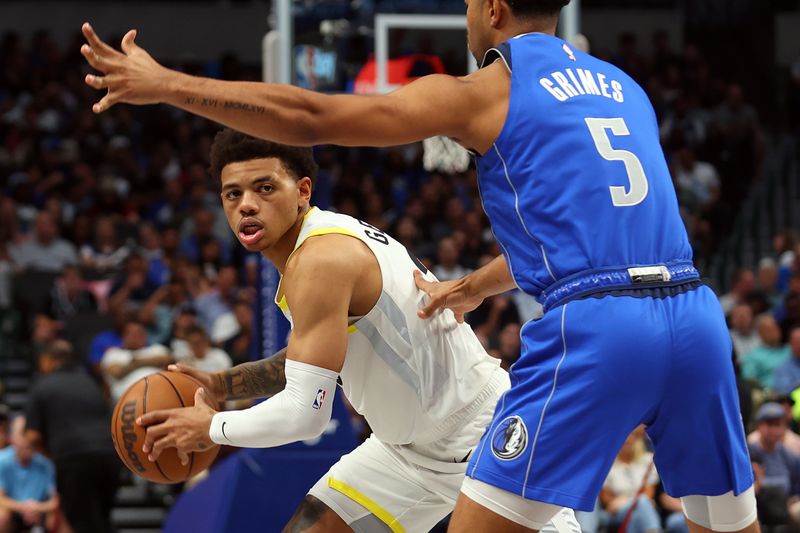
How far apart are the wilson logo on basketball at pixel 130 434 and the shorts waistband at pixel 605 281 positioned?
165cm

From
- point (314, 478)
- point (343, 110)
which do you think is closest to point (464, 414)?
point (343, 110)

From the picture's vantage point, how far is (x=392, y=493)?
4.57 meters

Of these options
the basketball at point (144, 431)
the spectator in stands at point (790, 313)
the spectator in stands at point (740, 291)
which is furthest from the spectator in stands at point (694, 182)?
the basketball at point (144, 431)

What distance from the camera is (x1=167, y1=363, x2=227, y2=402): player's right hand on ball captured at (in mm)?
4598

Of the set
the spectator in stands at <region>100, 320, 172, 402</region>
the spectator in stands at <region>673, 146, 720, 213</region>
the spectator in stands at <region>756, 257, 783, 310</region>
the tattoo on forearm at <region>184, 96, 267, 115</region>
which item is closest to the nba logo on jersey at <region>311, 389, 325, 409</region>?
the tattoo on forearm at <region>184, 96, 267, 115</region>

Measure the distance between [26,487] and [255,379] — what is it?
20.9 ft

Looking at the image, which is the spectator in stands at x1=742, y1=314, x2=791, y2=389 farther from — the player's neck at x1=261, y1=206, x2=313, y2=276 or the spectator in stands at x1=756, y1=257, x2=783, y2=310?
the player's neck at x1=261, y1=206, x2=313, y2=276

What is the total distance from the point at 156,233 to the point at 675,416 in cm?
1220

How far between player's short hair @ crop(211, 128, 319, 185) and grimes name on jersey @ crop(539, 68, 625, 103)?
1.20 meters

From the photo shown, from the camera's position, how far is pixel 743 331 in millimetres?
12555

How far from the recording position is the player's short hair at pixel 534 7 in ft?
11.8

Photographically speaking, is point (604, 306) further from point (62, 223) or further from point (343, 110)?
point (62, 223)

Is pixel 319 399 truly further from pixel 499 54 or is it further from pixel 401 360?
pixel 499 54

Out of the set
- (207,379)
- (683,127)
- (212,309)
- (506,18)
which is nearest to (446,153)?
(212,309)
